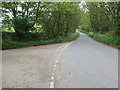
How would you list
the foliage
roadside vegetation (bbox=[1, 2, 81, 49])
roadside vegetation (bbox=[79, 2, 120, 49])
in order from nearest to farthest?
roadside vegetation (bbox=[79, 2, 120, 49]) < roadside vegetation (bbox=[1, 2, 81, 49]) < the foliage

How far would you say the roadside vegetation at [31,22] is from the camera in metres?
15.9

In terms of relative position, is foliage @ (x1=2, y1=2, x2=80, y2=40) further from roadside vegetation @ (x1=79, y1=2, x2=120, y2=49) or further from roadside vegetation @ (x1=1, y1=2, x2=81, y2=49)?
roadside vegetation @ (x1=79, y1=2, x2=120, y2=49)

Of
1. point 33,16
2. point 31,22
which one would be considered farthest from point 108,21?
point 31,22

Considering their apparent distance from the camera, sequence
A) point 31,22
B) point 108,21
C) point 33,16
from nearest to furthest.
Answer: point 31,22
point 33,16
point 108,21

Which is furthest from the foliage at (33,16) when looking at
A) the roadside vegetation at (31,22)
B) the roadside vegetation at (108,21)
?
the roadside vegetation at (108,21)

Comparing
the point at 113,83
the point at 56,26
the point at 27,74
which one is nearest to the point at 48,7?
the point at 56,26

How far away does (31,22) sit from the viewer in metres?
17.9

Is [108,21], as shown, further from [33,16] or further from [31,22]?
[31,22]

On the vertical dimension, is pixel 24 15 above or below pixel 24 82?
above

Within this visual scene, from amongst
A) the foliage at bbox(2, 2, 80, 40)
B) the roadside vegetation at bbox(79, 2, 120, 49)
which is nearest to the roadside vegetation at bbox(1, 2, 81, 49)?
the foliage at bbox(2, 2, 80, 40)

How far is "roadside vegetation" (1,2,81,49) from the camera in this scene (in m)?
15.9

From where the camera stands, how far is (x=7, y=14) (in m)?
16.5

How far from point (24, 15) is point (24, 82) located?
576 inches

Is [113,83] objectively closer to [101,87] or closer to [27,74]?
[101,87]
